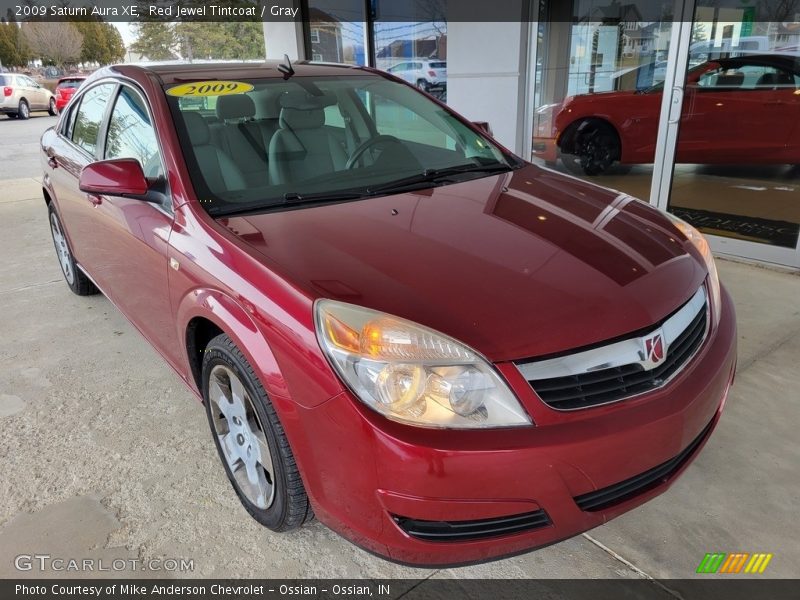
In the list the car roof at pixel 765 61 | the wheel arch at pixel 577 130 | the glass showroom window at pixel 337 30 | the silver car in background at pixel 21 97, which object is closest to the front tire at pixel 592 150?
the wheel arch at pixel 577 130

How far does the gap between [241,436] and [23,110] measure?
24.3 metres

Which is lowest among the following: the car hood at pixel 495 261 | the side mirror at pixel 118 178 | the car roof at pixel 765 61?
the car hood at pixel 495 261

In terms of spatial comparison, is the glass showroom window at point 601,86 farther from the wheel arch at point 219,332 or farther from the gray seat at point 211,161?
the wheel arch at point 219,332

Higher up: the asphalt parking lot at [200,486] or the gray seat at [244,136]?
the gray seat at [244,136]

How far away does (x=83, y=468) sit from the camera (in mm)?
2496

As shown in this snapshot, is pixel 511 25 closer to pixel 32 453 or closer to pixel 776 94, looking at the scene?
pixel 776 94

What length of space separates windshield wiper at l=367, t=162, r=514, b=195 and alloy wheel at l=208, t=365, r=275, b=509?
0.91 metres

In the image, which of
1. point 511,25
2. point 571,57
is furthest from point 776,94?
point 511,25

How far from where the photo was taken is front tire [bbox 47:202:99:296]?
423cm

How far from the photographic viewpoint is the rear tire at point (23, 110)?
70.2 feet

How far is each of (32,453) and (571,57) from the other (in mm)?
5474

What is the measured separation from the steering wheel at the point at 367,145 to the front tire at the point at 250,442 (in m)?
1.00

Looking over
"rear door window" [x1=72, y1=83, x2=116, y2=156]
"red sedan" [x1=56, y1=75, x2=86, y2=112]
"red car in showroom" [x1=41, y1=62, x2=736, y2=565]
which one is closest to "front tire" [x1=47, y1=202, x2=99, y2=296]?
"rear door window" [x1=72, y1=83, x2=116, y2=156]

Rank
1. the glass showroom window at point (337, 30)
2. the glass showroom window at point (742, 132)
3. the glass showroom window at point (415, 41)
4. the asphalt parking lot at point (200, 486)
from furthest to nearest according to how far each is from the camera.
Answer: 1. the glass showroom window at point (337, 30)
2. the glass showroom window at point (415, 41)
3. the glass showroom window at point (742, 132)
4. the asphalt parking lot at point (200, 486)
